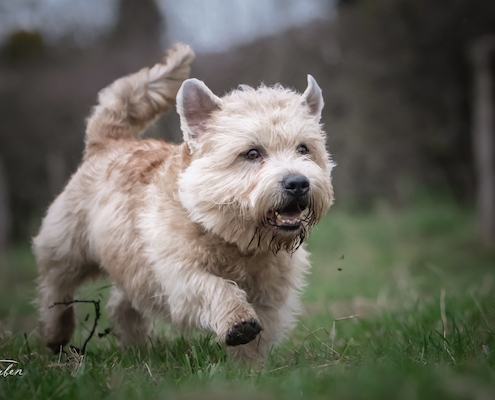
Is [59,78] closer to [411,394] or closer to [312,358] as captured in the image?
[312,358]

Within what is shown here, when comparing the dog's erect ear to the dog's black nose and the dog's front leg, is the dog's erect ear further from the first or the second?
the dog's front leg

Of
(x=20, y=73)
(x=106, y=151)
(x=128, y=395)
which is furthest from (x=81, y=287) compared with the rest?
(x=20, y=73)

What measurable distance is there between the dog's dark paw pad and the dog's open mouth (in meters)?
0.58

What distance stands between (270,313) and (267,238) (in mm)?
577

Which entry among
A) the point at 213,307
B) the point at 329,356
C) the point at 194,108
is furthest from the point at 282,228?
the point at 194,108

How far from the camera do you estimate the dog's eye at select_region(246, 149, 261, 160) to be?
11.9ft

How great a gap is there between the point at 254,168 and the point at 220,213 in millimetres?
340

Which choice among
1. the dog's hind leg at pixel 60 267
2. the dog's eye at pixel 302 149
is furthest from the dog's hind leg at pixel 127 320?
the dog's eye at pixel 302 149

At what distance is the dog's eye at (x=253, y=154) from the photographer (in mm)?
3631

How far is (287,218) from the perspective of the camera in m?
3.54

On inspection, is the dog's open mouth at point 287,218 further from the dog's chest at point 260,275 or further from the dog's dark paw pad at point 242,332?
the dog's dark paw pad at point 242,332

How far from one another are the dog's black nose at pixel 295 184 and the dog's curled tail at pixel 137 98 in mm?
2025
